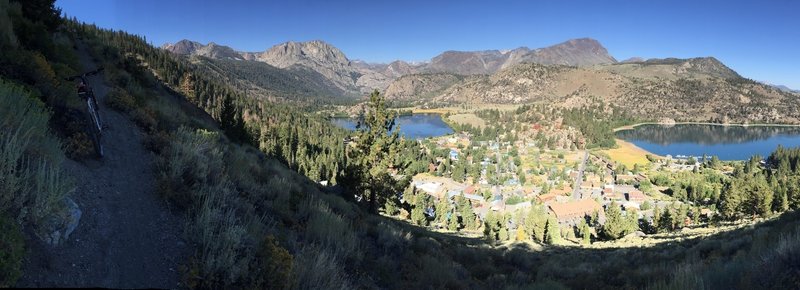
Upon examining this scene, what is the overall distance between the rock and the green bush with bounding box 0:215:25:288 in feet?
1.23

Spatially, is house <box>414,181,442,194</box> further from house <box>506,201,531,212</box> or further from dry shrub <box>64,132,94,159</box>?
dry shrub <box>64,132,94,159</box>

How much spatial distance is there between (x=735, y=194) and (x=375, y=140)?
60139mm

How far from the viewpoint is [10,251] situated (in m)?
2.71

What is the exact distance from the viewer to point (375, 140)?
22422 mm

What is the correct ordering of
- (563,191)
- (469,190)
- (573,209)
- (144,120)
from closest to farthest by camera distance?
1. (144,120)
2. (573,209)
3. (469,190)
4. (563,191)

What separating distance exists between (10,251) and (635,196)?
329 ft

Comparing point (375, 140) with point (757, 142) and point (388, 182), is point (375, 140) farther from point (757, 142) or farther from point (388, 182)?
point (757, 142)

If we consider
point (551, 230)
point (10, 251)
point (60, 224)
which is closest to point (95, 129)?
point (60, 224)

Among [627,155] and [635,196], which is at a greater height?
[627,155]

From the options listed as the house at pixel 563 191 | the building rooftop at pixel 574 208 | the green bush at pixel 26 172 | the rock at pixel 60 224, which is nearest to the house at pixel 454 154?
the house at pixel 563 191

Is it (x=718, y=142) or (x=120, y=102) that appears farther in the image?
(x=718, y=142)

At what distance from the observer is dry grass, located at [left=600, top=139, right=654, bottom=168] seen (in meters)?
130

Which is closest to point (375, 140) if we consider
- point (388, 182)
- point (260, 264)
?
point (388, 182)

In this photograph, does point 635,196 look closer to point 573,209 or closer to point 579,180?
point 579,180
